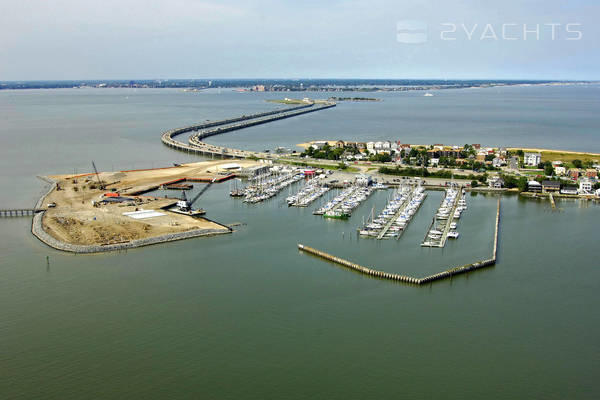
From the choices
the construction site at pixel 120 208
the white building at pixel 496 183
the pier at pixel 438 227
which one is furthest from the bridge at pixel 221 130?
the pier at pixel 438 227

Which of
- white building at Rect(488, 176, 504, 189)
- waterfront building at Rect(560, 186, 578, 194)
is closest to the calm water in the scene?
waterfront building at Rect(560, 186, 578, 194)

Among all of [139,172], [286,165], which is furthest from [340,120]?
[139,172]

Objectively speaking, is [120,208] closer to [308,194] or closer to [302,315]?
[308,194]

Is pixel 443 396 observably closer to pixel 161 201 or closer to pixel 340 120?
pixel 161 201

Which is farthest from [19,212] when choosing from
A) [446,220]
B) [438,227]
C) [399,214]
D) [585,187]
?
[585,187]

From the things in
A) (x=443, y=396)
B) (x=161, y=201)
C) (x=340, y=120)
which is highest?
(x=340, y=120)

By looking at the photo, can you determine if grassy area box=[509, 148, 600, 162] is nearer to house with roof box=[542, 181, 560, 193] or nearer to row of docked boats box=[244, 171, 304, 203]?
house with roof box=[542, 181, 560, 193]

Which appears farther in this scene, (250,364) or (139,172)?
(139,172)
